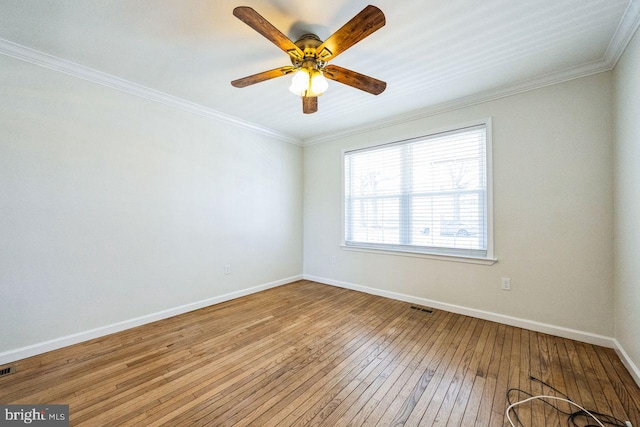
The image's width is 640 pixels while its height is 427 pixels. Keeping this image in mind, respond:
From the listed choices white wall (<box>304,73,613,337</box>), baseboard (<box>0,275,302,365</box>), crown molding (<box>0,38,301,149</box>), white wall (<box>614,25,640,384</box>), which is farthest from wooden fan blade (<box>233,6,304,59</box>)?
baseboard (<box>0,275,302,365</box>)

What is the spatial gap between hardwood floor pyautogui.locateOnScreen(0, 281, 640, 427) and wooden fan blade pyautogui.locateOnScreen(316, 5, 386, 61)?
2.32m

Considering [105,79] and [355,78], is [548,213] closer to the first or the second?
[355,78]

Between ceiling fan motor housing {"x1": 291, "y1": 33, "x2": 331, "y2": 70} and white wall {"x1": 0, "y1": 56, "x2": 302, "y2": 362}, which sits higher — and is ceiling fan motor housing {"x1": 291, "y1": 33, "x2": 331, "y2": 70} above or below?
above

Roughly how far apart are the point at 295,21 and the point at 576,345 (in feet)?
11.9

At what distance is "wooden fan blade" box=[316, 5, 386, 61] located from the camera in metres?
1.43

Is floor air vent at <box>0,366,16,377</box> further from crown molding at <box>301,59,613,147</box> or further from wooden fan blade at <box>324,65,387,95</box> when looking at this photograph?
crown molding at <box>301,59,613,147</box>

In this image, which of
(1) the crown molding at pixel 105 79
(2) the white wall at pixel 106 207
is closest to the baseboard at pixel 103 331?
(2) the white wall at pixel 106 207

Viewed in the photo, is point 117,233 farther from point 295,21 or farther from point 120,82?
point 295,21

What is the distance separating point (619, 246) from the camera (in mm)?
2141

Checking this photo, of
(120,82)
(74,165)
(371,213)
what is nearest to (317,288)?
(371,213)

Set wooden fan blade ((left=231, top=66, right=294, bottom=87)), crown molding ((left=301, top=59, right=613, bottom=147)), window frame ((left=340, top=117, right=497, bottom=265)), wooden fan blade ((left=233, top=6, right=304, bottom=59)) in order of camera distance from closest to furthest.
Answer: wooden fan blade ((left=233, top=6, right=304, bottom=59)), wooden fan blade ((left=231, top=66, right=294, bottom=87)), crown molding ((left=301, top=59, right=613, bottom=147)), window frame ((left=340, top=117, right=497, bottom=265))

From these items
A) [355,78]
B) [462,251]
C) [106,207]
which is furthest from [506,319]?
[106,207]

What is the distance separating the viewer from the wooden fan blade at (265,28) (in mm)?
1421

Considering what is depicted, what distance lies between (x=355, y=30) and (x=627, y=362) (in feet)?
10.3
